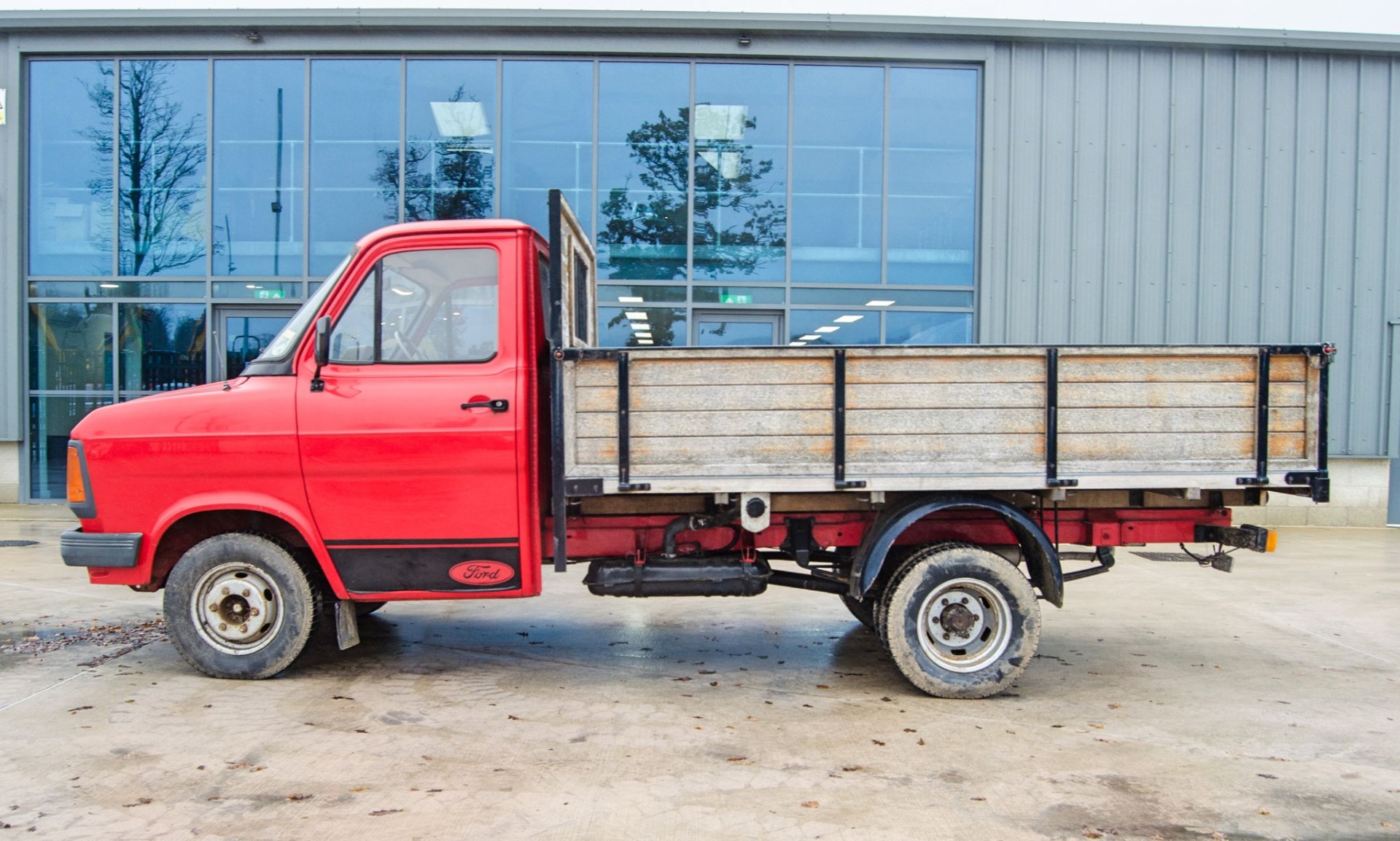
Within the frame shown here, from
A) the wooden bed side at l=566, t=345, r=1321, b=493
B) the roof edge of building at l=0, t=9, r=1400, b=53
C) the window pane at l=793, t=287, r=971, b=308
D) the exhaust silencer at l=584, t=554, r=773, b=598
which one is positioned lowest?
the exhaust silencer at l=584, t=554, r=773, b=598

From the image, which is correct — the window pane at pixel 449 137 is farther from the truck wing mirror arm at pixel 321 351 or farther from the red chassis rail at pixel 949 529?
the red chassis rail at pixel 949 529

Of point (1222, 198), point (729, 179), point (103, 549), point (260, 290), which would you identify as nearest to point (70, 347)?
point (260, 290)

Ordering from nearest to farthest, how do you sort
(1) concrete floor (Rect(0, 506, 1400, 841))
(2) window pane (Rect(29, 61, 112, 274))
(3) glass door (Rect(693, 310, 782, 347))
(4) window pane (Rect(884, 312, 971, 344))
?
(1) concrete floor (Rect(0, 506, 1400, 841)), (4) window pane (Rect(884, 312, 971, 344)), (3) glass door (Rect(693, 310, 782, 347)), (2) window pane (Rect(29, 61, 112, 274))

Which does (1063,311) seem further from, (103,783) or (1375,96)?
(103,783)

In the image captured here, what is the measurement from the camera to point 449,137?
12180mm

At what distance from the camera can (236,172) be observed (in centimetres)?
1233

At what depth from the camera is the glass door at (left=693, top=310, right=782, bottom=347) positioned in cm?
1220

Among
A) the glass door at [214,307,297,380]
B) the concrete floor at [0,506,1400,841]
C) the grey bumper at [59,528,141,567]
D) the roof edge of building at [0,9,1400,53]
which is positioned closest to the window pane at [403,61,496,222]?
the roof edge of building at [0,9,1400,53]

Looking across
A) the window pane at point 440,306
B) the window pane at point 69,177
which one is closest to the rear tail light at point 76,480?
the window pane at point 440,306

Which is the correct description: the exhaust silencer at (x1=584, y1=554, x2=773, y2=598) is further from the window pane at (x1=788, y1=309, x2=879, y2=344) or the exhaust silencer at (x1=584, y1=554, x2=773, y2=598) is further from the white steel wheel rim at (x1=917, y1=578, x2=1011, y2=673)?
the window pane at (x1=788, y1=309, x2=879, y2=344)

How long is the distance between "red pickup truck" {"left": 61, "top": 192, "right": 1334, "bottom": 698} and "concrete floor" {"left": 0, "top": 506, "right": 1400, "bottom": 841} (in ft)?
1.69

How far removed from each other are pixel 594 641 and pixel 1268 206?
36.4 ft

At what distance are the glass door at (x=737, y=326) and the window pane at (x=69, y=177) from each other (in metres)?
8.42

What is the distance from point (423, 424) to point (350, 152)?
9016 mm
